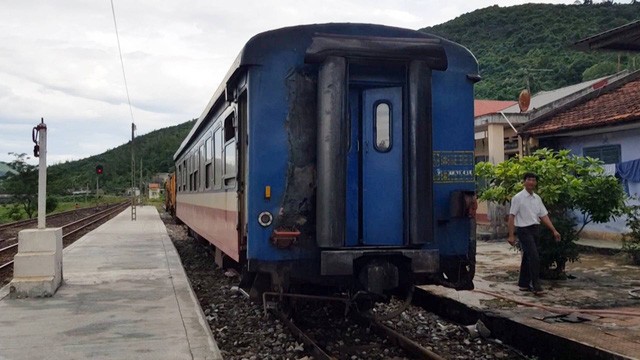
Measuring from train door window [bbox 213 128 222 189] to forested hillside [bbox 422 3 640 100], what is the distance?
40.8 metres

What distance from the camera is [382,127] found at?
5.88 meters

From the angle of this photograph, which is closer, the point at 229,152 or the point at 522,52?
the point at 229,152

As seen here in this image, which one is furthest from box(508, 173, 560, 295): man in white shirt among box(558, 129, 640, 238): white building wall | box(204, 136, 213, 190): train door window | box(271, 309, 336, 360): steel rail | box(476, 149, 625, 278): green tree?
box(558, 129, 640, 238): white building wall

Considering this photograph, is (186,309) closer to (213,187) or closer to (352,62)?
(213,187)

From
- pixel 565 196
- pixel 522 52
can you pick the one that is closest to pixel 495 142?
pixel 565 196

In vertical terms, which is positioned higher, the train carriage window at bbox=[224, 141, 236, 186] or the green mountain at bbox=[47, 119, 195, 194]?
the green mountain at bbox=[47, 119, 195, 194]

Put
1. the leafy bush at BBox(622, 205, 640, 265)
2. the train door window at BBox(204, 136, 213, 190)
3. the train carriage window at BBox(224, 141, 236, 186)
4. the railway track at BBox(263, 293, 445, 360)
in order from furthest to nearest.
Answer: the leafy bush at BBox(622, 205, 640, 265)
the train door window at BBox(204, 136, 213, 190)
the train carriage window at BBox(224, 141, 236, 186)
the railway track at BBox(263, 293, 445, 360)

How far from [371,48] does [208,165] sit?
4983 mm

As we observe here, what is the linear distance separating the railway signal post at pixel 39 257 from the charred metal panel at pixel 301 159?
165 inches

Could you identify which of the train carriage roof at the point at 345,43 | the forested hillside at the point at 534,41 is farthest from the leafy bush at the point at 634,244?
the forested hillside at the point at 534,41

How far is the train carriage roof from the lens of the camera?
564 centimetres

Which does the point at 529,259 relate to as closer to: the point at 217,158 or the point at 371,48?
the point at 371,48

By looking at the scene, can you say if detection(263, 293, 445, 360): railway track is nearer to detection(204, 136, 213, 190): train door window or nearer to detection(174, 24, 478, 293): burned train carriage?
detection(174, 24, 478, 293): burned train carriage

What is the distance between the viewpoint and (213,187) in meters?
9.02
